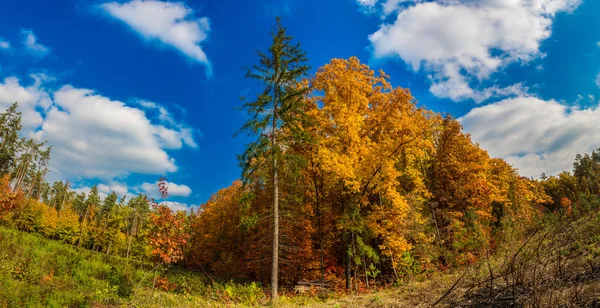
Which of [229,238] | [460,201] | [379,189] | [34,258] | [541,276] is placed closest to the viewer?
[541,276]

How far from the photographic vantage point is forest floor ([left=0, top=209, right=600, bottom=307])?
4676 millimetres

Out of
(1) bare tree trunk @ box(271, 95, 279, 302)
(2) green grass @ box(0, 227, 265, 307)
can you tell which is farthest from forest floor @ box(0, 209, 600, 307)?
(1) bare tree trunk @ box(271, 95, 279, 302)

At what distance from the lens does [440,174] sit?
74.8 ft

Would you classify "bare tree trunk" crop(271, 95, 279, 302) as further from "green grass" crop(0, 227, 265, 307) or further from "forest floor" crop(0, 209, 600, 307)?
"green grass" crop(0, 227, 265, 307)

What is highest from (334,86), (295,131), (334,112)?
(334,86)

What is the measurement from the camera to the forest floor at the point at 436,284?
4676mm

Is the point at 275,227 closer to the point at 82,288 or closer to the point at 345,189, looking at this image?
the point at 345,189

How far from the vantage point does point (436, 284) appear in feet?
27.4

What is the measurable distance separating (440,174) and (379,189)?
10.8 metres

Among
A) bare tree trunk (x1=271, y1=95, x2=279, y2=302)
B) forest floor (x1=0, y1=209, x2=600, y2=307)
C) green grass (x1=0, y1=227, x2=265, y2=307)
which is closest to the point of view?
forest floor (x1=0, y1=209, x2=600, y2=307)

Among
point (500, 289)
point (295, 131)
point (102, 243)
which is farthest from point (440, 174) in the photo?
point (102, 243)

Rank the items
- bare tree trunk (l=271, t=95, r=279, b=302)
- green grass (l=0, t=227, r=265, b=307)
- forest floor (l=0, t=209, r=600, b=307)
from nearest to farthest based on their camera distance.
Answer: forest floor (l=0, t=209, r=600, b=307) → green grass (l=0, t=227, r=265, b=307) → bare tree trunk (l=271, t=95, r=279, b=302)

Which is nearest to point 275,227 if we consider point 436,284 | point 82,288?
point 436,284

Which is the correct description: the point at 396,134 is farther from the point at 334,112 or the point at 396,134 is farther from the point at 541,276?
the point at 541,276
